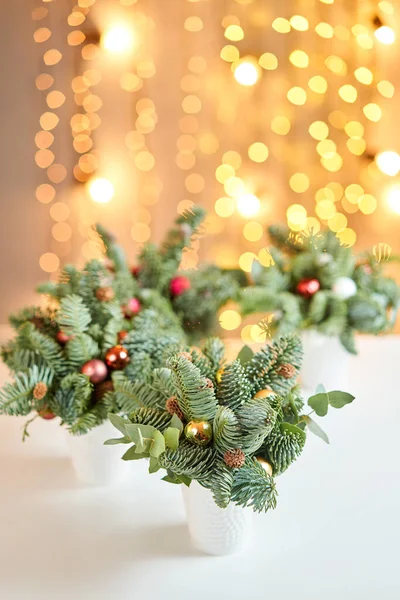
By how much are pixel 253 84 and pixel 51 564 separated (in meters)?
1.59

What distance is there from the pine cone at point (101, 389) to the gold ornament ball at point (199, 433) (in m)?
0.19

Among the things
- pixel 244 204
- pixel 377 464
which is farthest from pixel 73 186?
pixel 377 464

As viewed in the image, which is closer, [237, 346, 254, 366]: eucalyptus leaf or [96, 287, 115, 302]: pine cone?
[237, 346, 254, 366]: eucalyptus leaf

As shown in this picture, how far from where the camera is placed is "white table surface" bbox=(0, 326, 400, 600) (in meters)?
0.55

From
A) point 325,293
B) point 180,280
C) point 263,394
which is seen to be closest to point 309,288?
point 325,293

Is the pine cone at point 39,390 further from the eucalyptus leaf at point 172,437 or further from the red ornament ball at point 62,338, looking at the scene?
the eucalyptus leaf at point 172,437

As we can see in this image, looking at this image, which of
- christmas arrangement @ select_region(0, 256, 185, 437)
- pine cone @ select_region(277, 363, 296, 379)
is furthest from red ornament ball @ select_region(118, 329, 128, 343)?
pine cone @ select_region(277, 363, 296, 379)

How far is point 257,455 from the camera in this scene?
1.86ft

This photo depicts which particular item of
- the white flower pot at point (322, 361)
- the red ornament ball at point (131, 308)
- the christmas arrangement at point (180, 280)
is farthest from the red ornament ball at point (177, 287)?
the white flower pot at point (322, 361)

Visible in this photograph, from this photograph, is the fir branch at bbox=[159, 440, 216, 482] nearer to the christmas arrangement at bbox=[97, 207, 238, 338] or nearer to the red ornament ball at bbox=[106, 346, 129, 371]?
the red ornament ball at bbox=[106, 346, 129, 371]

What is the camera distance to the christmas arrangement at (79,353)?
2.27ft

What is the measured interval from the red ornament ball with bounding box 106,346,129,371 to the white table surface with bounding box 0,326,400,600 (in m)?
0.13

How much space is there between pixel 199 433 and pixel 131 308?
42 cm

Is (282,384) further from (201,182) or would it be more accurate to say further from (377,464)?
(201,182)
